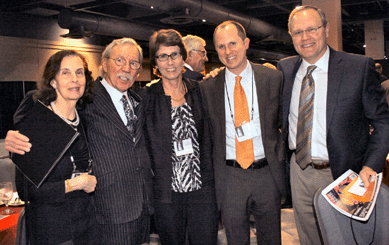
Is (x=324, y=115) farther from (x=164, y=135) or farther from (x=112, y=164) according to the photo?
(x=112, y=164)

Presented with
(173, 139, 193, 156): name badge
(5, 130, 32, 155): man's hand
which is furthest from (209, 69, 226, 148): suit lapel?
(5, 130, 32, 155): man's hand

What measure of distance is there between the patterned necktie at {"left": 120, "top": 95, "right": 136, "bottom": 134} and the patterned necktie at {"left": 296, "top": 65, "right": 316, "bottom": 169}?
3.68 ft

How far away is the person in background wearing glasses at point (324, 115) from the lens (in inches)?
78.5

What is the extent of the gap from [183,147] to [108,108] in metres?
0.56

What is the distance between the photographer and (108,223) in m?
2.00

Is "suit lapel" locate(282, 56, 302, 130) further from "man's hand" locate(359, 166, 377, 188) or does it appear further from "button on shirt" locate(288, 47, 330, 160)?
"man's hand" locate(359, 166, 377, 188)

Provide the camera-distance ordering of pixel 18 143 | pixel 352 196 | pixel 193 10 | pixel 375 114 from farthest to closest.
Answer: pixel 193 10 < pixel 375 114 < pixel 18 143 < pixel 352 196

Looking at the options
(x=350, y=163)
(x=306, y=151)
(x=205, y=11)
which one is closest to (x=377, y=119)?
(x=350, y=163)

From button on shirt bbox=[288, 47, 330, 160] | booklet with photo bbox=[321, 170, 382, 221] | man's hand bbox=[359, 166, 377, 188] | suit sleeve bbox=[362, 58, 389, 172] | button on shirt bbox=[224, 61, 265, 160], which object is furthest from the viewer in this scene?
button on shirt bbox=[224, 61, 265, 160]

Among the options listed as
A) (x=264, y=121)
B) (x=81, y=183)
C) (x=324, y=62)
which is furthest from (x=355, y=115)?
(x=81, y=183)

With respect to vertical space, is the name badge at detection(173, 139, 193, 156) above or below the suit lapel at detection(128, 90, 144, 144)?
below

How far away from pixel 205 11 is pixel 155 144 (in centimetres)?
514

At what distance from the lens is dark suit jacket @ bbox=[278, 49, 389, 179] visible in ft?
6.49

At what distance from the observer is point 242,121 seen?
2.16 metres
